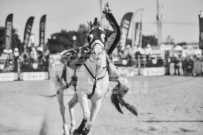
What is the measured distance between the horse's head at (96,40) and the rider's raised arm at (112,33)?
0.29 metres

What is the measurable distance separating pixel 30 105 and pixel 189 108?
5.55 metres

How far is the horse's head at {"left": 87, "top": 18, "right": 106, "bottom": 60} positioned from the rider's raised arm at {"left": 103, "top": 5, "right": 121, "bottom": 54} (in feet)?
0.95

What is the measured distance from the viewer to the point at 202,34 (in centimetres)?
1870

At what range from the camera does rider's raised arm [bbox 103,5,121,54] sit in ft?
18.6

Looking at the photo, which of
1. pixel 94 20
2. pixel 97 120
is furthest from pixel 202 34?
pixel 94 20

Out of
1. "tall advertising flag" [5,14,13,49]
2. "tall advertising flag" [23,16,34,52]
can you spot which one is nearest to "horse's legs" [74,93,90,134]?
"tall advertising flag" [5,14,13,49]

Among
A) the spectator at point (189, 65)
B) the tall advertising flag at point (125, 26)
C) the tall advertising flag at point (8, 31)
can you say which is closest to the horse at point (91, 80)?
the tall advertising flag at point (125, 26)

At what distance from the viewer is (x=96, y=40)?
5008 millimetres

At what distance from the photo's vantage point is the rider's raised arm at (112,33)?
5.67 metres

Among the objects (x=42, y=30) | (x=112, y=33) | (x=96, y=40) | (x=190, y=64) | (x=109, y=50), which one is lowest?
(x=190, y=64)

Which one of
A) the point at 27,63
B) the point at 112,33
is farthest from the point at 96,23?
the point at 27,63

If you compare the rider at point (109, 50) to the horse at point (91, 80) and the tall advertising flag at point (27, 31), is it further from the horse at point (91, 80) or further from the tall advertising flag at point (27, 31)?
the tall advertising flag at point (27, 31)

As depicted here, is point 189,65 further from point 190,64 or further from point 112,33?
point 112,33

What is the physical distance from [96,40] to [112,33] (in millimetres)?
885
